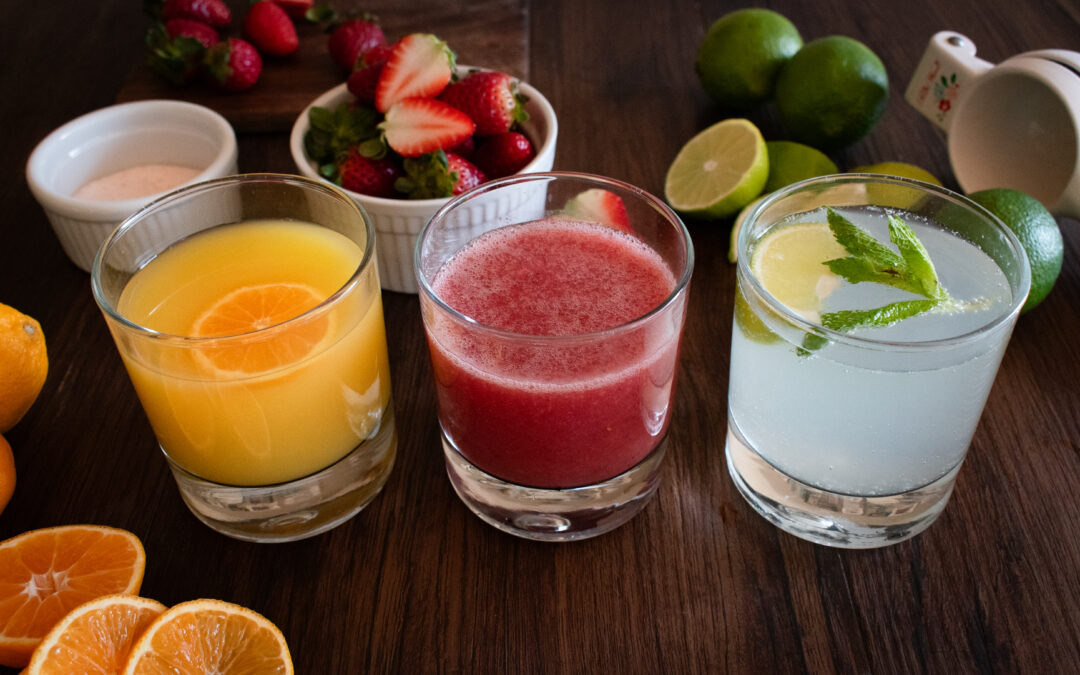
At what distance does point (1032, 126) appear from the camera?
134cm

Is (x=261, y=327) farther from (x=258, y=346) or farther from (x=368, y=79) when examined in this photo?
(x=368, y=79)

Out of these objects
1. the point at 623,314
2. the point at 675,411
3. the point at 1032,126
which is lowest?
the point at 675,411

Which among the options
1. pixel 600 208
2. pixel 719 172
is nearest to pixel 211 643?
pixel 600 208

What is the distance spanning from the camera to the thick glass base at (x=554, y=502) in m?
0.90

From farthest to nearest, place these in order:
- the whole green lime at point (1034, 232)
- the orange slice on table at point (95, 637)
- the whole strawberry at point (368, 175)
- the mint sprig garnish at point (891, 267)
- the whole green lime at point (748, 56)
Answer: the whole green lime at point (748, 56)
the whole strawberry at point (368, 175)
the whole green lime at point (1034, 232)
the mint sprig garnish at point (891, 267)
the orange slice on table at point (95, 637)

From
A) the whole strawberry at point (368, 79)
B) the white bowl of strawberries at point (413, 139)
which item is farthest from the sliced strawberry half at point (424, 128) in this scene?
the whole strawberry at point (368, 79)

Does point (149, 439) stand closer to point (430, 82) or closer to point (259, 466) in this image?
point (259, 466)

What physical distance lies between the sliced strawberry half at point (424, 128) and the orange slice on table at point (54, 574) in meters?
0.58

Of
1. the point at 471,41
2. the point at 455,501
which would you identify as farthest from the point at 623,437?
the point at 471,41

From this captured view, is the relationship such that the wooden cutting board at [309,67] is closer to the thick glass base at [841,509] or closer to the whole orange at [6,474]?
the whole orange at [6,474]

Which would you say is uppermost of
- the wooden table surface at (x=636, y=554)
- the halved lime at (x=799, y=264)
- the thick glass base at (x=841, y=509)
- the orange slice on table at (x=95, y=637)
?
the halved lime at (x=799, y=264)

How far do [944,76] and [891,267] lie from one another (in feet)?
2.41

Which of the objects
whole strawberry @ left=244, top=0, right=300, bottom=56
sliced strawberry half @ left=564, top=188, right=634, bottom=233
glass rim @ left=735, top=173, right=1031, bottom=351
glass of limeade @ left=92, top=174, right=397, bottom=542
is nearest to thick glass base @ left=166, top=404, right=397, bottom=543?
glass of limeade @ left=92, top=174, right=397, bottom=542

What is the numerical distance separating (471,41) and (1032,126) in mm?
968
